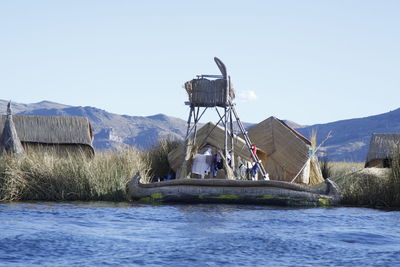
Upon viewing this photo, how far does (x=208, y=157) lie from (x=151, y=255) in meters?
12.1

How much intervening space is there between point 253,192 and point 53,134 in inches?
569

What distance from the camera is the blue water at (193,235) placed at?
47.0ft

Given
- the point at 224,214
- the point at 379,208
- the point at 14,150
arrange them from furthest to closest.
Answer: the point at 14,150 → the point at 379,208 → the point at 224,214

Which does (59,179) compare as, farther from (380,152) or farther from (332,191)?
(380,152)

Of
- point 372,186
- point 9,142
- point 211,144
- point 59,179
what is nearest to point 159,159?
point 211,144

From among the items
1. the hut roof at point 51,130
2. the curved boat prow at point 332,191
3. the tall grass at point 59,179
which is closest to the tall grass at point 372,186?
the curved boat prow at point 332,191

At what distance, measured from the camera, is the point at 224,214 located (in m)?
20.6

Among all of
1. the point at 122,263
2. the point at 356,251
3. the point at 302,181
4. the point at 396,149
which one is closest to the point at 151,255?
the point at 122,263

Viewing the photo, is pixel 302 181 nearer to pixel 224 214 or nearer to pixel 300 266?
pixel 224 214

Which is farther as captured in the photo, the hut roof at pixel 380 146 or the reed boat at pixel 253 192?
the hut roof at pixel 380 146

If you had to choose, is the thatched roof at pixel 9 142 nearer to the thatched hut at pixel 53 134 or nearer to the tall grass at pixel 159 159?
the tall grass at pixel 159 159

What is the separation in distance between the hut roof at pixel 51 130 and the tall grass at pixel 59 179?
10817 mm

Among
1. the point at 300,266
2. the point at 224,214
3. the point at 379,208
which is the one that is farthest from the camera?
the point at 379,208

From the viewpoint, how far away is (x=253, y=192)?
74.9 ft
